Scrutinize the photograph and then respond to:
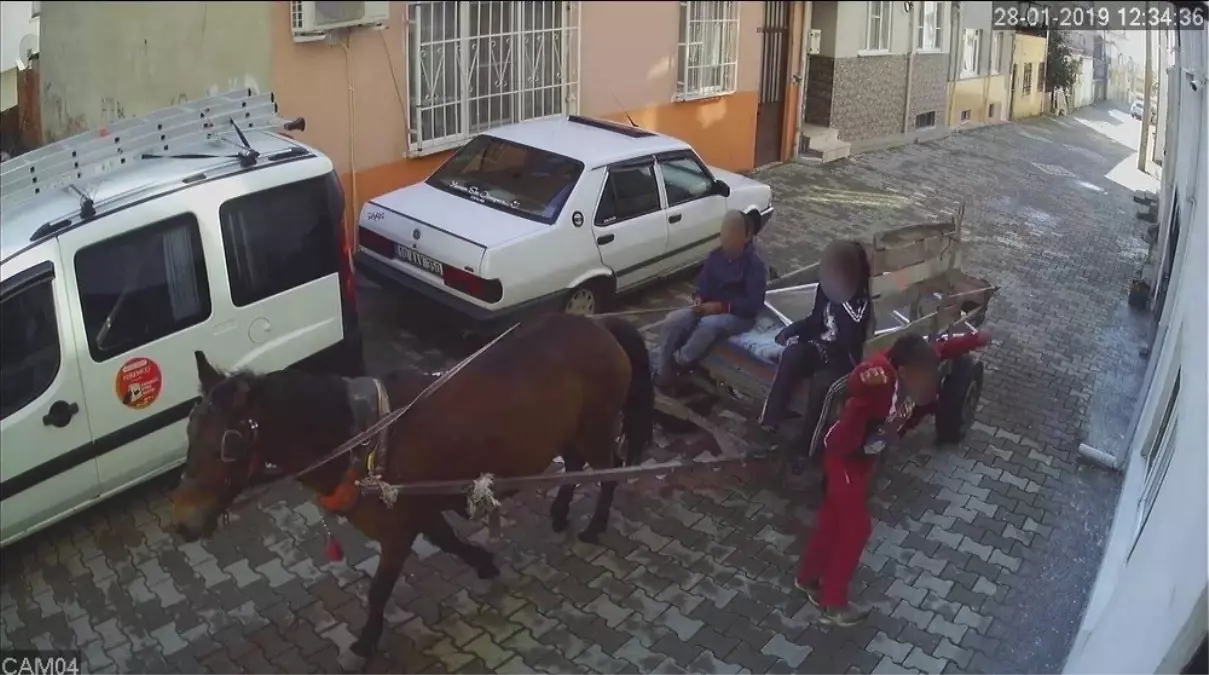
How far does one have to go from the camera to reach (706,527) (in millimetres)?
5914

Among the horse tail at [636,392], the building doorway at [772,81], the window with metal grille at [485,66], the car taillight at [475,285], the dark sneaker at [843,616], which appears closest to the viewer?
the dark sneaker at [843,616]

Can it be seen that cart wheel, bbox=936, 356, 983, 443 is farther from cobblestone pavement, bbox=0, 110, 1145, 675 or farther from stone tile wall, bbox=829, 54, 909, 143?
stone tile wall, bbox=829, 54, 909, 143

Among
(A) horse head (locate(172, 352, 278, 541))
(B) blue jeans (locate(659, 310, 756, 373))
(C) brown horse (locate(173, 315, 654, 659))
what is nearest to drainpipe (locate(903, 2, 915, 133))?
(B) blue jeans (locate(659, 310, 756, 373))

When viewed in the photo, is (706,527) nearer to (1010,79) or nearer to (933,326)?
(933,326)

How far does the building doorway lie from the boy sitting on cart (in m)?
9.15

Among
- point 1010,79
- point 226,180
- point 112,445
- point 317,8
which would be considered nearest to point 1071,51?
point 1010,79

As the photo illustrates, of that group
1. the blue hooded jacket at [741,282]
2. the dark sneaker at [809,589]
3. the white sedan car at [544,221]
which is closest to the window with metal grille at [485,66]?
the white sedan car at [544,221]

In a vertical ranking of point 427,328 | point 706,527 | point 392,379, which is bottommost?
point 706,527

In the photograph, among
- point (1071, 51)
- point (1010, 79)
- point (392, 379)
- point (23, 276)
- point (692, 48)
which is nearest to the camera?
point (392, 379)

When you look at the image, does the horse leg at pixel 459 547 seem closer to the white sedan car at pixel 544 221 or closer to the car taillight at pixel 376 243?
the white sedan car at pixel 544 221

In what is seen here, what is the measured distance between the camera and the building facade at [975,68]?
18.2 metres

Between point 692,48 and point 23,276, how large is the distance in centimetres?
961

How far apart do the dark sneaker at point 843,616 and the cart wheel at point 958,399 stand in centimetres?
209

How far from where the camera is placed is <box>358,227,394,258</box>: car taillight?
25.5 feet
